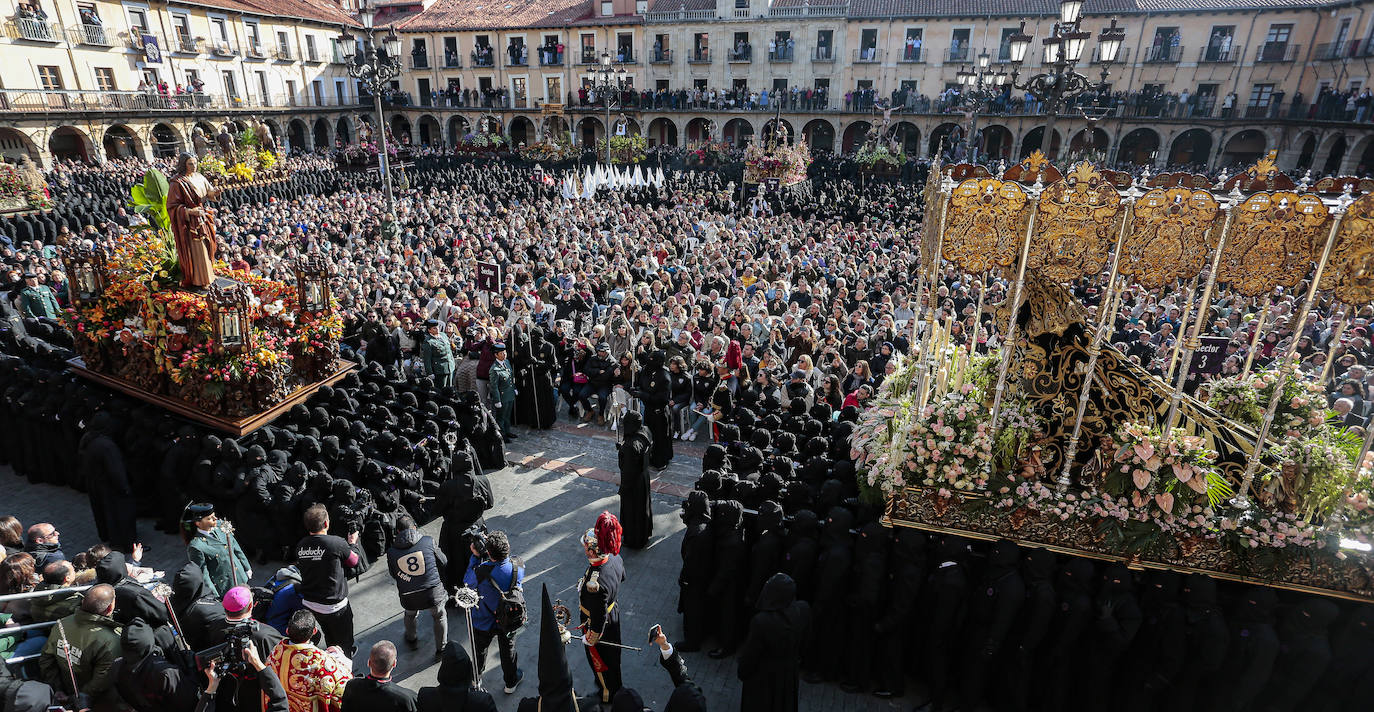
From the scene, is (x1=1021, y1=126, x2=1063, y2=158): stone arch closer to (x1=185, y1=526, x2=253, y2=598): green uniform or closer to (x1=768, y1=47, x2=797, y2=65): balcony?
(x1=768, y1=47, x2=797, y2=65): balcony

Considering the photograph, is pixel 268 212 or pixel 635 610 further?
pixel 268 212

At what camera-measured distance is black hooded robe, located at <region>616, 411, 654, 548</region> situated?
25.1ft

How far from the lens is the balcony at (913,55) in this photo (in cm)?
4008

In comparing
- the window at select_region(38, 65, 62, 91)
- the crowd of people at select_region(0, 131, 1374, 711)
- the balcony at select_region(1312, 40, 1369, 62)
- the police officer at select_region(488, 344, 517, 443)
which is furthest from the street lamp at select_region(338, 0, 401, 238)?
the balcony at select_region(1312, 40, 1369, 62)

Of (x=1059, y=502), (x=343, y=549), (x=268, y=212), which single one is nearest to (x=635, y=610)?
(x=343, y=549)

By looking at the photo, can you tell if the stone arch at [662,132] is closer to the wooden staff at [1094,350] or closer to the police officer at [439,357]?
the police officer at [439,357]

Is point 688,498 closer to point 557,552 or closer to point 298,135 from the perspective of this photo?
point 557,552

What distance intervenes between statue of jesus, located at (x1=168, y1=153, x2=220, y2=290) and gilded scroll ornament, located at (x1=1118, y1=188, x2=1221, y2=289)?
9.89 m

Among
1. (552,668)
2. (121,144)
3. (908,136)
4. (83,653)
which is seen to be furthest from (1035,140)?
(121,144)

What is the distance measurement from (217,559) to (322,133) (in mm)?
51260

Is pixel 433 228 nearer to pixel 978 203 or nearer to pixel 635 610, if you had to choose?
pixel 635 610

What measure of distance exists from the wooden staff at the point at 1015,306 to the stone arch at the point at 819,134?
130ft

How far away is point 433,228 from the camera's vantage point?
20.5 meters

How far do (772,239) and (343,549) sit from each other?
1455cm
